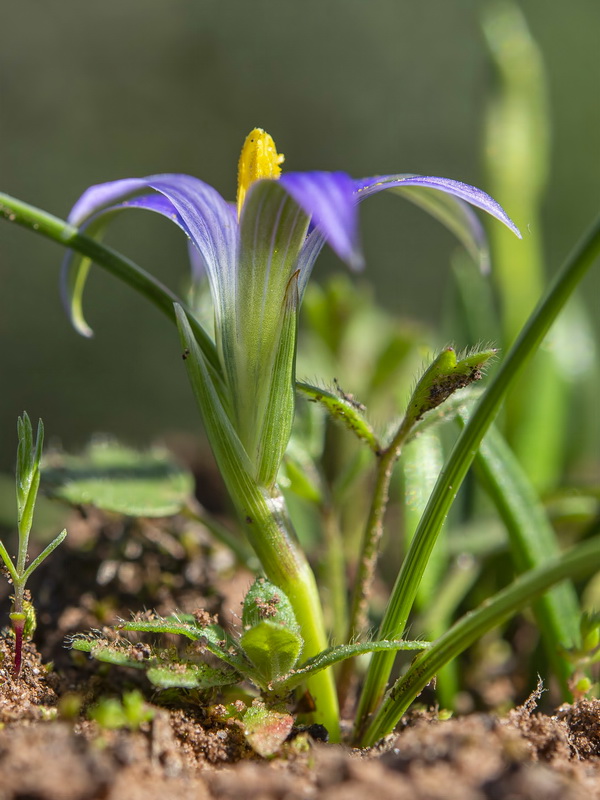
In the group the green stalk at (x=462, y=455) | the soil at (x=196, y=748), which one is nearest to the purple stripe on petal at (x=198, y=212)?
the green stalk at (x=462, y=455)

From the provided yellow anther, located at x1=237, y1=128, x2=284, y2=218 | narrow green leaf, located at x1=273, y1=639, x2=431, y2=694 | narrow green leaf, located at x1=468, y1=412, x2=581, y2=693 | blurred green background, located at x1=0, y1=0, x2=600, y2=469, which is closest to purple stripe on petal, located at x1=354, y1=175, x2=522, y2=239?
yellow anther, located at x1=237, y1=128, x2=284, y2=218

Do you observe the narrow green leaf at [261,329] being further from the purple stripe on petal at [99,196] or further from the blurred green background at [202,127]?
the blurred green background at [202,127]

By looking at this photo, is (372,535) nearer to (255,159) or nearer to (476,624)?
(476,624)

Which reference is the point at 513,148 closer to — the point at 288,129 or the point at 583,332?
the point at 583,332

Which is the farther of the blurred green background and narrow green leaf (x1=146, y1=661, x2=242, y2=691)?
the blurred green background

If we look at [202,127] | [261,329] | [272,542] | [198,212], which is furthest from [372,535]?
[202,127]

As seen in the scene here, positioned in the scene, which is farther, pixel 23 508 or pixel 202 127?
pixel 202 127

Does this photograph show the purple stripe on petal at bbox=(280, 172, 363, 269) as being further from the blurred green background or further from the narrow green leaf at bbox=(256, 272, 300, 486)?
the blurred green background
